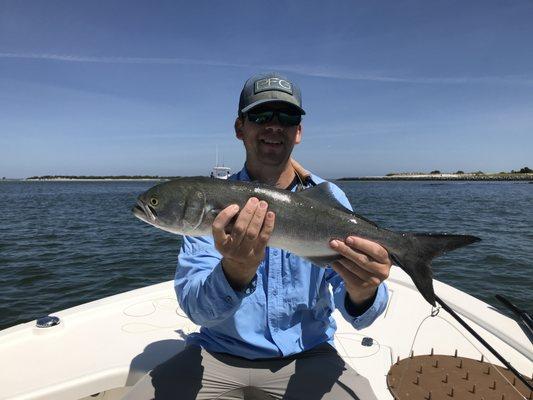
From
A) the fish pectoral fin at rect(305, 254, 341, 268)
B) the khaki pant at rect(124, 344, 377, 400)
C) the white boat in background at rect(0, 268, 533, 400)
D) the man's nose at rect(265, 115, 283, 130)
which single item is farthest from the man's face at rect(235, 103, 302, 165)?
the white boat in background at rect(0, 268, 533, 400)

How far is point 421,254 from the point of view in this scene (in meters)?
3.12

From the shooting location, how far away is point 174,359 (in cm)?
343

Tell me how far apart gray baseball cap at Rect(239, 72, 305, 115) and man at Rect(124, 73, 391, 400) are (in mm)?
10

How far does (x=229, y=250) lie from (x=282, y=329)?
3.59 ft

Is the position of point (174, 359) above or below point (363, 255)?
below

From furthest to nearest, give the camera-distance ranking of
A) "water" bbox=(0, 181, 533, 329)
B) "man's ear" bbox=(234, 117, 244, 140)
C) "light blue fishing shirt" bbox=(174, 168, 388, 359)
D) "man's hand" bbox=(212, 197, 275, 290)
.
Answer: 1. "water" bbox=(0, 181, 533, 329)
2. "man's ear" bbox=(234, 117, 244, 140)
3. "light blue fishing shirt" bbox=(174, 168, 388, 359)
4. "man's hand" bbox=(212, 197, 275, 290)

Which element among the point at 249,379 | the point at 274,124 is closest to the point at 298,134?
the point at 274,124

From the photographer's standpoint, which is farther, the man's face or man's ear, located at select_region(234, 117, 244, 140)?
man's ear, located at select_region(234, 117, 244, 140)

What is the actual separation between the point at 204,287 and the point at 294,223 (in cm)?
89

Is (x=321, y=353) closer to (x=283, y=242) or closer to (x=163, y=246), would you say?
(x=283, y=242)

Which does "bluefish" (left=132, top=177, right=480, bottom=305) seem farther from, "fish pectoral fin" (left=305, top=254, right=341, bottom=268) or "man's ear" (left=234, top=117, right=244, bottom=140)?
"man's ear" (left=234, top=117, right=244, bottom=140)

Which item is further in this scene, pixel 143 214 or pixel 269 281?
pixel 269 281

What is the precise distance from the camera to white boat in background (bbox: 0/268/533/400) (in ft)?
12.9

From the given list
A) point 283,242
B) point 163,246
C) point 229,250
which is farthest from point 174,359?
point 163,246
